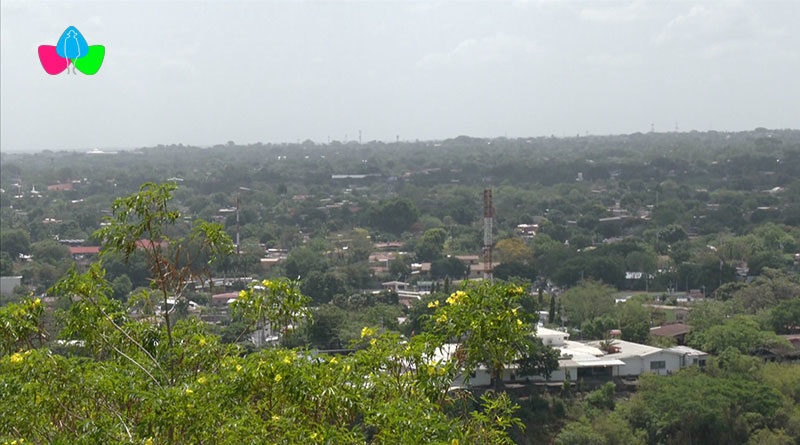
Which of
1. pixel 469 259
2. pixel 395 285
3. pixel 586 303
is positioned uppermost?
pixel 586 303

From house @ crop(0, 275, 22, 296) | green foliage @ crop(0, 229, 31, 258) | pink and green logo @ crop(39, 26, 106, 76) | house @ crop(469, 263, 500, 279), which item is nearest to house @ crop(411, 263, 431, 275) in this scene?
house @ crop(469, 263, 500, 279)

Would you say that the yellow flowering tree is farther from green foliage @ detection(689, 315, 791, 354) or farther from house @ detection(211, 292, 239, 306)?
house @ detection(211, 292, 239, 306)

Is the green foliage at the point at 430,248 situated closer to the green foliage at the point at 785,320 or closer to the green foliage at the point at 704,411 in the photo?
the green foliage at the point at 785,320

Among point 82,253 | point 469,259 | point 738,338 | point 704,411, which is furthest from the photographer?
point 82,253

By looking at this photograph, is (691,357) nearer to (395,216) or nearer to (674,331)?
(674,331)

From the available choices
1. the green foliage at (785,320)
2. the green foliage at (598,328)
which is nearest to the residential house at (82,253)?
the green foliage at (598,328)

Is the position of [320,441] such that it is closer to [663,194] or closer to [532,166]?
[663,194]

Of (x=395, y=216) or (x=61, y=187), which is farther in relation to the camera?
(x=61, y=187)

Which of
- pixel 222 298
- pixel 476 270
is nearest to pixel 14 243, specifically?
pixel 222 298
